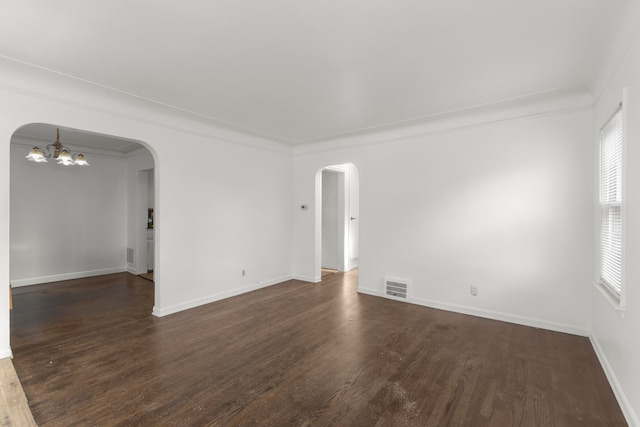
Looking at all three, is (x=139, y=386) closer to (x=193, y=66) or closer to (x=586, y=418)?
(x=193, y=66)

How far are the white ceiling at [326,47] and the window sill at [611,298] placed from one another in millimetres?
1899

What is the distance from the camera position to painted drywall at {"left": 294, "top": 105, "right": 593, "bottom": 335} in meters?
3.41

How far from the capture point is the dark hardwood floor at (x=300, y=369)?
208 centimetres

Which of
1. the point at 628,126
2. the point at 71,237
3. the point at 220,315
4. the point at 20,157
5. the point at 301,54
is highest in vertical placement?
the point at 301,54

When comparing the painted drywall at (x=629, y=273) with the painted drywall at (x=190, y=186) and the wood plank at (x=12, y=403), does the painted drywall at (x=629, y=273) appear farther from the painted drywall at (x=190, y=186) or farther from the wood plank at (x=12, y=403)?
the painted drywall at (x=190, y=186)

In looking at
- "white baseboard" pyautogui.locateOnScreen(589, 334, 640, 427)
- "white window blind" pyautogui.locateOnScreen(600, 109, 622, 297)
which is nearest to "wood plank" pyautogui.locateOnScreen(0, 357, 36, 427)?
"white baseboard" pyautogui.locateOnScreen(589, 334, 640, 427)

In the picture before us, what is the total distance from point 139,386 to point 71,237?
17.3 feet

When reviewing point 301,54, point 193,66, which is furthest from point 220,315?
point 301,54

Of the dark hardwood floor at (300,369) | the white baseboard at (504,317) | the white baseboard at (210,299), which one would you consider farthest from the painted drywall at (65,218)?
the white baseboard at (504,317)

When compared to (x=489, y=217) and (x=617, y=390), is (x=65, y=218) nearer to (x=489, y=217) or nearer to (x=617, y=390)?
(x=489, y=217)

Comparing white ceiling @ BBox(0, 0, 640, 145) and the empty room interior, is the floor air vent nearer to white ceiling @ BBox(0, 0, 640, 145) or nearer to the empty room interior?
the empty room interior

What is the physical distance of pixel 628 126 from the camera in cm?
205

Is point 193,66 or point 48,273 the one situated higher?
point 193,66

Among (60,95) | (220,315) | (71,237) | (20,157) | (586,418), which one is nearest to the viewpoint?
(586,418)
